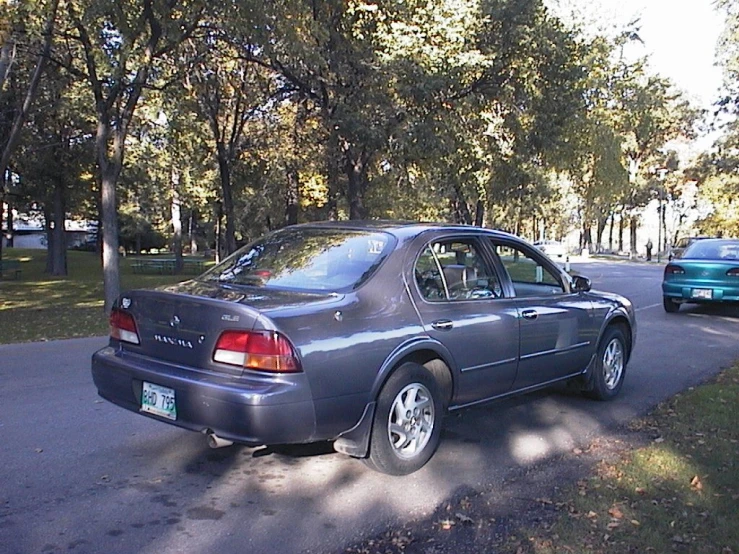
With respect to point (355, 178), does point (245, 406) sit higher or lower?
lower

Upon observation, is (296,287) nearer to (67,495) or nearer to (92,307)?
(67,495)

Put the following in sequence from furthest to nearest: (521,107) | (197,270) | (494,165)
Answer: (197,270), (494,165), (521,107)

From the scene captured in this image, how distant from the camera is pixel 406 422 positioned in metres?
4.61

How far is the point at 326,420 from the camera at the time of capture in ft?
13.3

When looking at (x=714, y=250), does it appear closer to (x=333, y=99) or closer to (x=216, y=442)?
(x=333, y=99)

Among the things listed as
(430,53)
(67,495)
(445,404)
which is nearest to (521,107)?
(430,53)

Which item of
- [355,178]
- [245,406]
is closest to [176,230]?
[355,178]

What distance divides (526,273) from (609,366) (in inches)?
53.6

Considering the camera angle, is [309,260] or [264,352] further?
[309,260]

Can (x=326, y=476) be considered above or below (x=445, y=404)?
below

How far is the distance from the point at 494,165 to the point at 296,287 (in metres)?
19.3

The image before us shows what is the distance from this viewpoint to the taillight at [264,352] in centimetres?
390

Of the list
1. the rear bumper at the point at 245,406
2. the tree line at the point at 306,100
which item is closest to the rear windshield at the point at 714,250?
the tree line at the point at 306,100

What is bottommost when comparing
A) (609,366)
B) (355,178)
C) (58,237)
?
(609,366)
